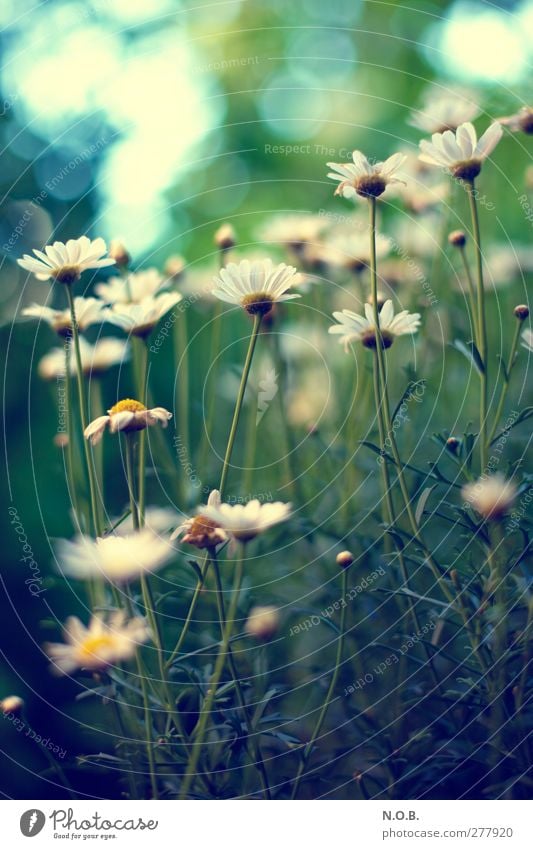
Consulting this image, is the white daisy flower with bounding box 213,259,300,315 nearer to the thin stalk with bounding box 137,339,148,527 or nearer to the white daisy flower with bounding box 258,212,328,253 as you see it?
the thin stalk with bounding box 137,339,148,527

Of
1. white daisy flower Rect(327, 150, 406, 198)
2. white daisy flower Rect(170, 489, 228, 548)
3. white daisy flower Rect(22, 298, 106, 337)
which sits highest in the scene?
white daisy flower Rect(327, 150, 406, 198)

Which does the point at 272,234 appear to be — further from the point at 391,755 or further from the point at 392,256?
the point at 391,755

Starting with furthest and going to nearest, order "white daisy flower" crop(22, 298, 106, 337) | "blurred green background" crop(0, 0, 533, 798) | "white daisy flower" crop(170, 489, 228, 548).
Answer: "blurred green background" crop(0, 0, 533, 798)
"white daisy flower" crop(22, 298, 106, 337)
"white daisy flower" crop(170, 489, 228, 548)

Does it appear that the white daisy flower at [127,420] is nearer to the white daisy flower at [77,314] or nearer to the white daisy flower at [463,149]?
the white daisy flower at [77,314]

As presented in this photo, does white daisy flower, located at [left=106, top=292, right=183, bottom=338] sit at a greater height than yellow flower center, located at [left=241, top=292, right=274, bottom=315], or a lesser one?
greater

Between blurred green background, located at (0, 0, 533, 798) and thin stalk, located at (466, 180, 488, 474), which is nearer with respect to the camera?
thin stalk, located at (466, 180, 488, 474)

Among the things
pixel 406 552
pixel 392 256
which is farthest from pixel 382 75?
pixel 406 552

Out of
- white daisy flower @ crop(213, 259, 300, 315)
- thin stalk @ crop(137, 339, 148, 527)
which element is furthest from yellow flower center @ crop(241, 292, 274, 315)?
thin stalk @ crop(137, 339, 148, 527)
